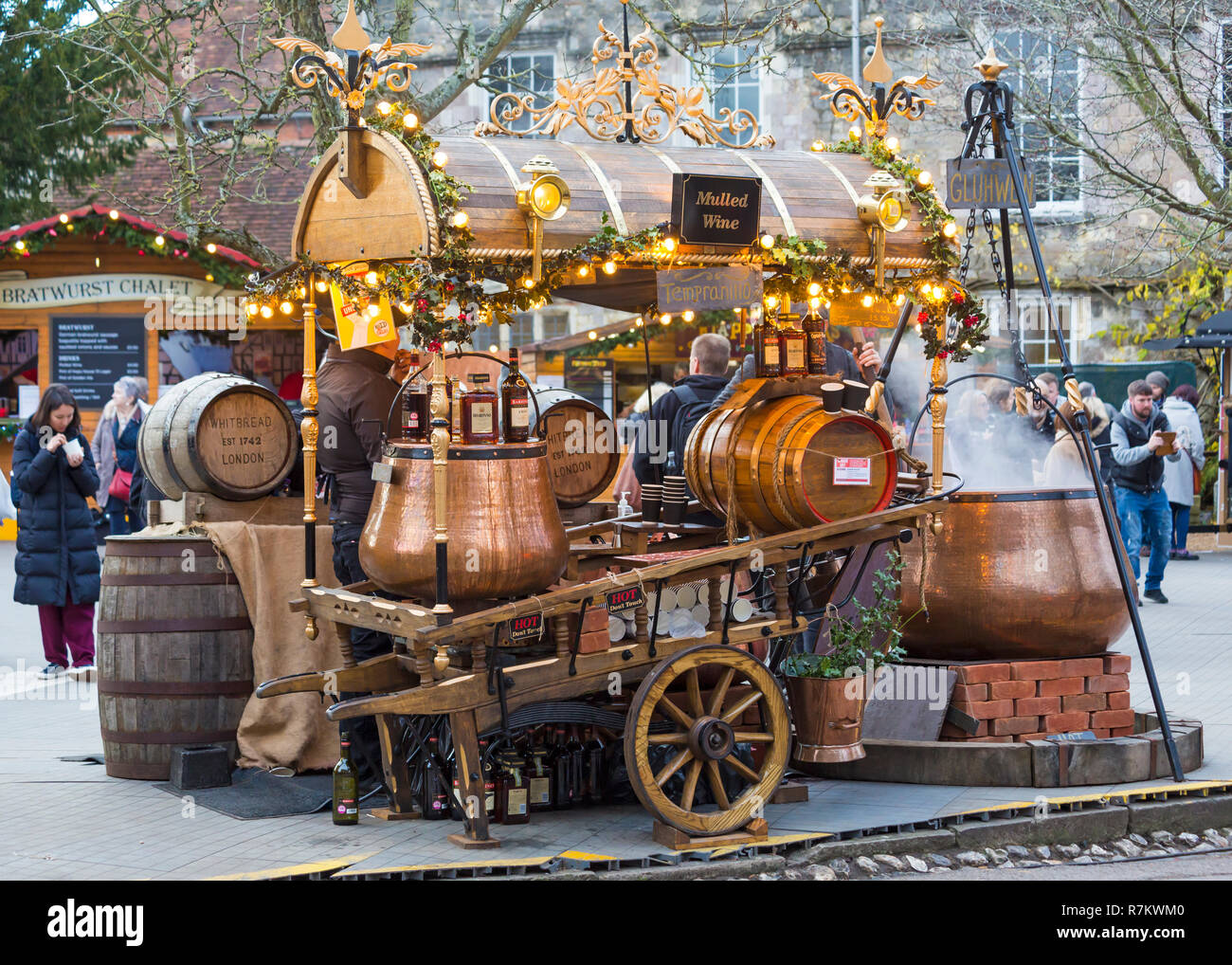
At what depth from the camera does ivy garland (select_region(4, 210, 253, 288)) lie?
16.9 meters

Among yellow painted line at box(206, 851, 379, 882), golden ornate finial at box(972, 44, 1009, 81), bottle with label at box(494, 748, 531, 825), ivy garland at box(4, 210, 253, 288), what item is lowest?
yellow painted line at box(206, 851, 379, 882)

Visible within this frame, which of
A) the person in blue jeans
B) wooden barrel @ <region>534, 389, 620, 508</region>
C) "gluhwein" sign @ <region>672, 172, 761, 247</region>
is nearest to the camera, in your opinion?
"gluhwein" sign @ <region>672, 172, 761, 247</region>

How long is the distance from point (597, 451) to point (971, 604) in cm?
192

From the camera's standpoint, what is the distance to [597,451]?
7.47 m

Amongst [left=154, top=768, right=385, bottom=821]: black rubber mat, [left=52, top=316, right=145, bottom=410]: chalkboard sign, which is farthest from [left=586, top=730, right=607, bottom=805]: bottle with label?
[left=52, top=316, right=145, bottom=410]: chalkboard sign

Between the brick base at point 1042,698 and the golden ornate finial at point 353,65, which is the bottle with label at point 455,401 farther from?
the brick base at point 1042,698

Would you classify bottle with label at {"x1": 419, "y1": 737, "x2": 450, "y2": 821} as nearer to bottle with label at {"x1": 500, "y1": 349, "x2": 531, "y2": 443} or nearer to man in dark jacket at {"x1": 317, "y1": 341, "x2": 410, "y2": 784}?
man in dark jacket at {"x1": 317, "y1": 341, "x2": 410, "y2": 784}

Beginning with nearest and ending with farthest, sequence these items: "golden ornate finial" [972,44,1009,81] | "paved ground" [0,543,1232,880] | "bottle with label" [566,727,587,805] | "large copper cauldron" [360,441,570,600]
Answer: "paved ground" [0,543,1232,880] < "large copper cauldron" [360,441,570,600] < "bottle with label" [566,727,587,805] < "golden ornate finial" [972,44,1009,81]

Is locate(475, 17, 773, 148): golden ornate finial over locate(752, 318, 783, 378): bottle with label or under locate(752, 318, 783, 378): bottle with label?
over

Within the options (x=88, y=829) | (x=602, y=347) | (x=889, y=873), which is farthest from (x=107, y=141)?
(x=889, y=873)

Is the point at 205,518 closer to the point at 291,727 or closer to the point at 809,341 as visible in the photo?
the point at 291,727

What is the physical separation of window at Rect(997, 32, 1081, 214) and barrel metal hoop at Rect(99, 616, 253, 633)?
29.3 feet

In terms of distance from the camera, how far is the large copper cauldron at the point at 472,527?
→ 221 inches

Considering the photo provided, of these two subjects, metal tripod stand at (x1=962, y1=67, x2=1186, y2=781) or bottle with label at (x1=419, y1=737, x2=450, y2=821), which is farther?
metal tripod stand at (x1=962, y1=67, x2=1186, y2=781)
